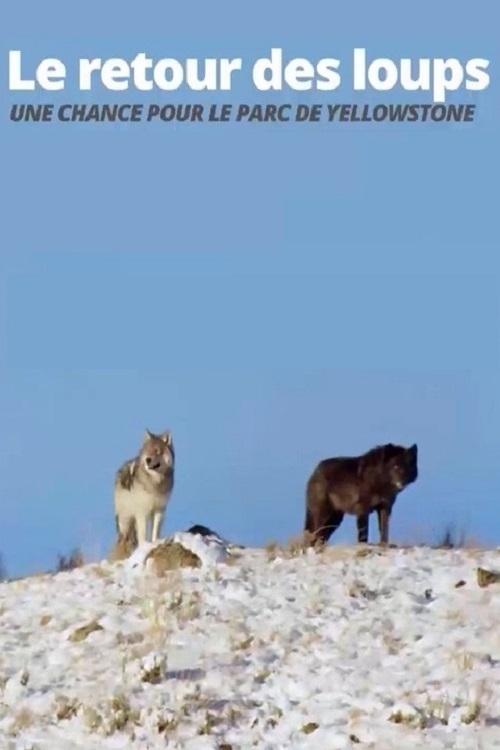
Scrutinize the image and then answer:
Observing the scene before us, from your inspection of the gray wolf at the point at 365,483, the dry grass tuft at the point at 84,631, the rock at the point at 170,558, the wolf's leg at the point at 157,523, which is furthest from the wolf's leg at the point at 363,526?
the dry grass tuft at the point at 84,631

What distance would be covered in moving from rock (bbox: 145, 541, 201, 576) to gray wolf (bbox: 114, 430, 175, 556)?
88.9 inches

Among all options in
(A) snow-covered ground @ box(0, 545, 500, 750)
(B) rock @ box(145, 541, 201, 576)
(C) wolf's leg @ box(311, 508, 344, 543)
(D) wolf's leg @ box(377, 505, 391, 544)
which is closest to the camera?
(A) snow-covered ground @ box(0, 545, 500, 750)

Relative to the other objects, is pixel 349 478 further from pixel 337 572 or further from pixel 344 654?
pixel 344 654

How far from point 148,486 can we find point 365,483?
2933mm

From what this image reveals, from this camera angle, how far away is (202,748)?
11.9m

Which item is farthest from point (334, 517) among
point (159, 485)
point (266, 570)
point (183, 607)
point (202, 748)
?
point (202, 748)

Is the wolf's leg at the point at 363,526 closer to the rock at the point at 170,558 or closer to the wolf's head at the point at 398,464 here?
the wolf's head at the point at 398,464

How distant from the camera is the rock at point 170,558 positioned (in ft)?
53.8

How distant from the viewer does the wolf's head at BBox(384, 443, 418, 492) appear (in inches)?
787

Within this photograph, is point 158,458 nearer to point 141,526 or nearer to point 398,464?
point 141,526

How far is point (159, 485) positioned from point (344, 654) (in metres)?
5.82

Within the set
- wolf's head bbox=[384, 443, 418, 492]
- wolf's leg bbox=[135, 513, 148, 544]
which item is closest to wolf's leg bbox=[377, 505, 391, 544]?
wolf's head bbox=[384, 443, 418, 492]

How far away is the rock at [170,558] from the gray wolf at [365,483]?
11.8 feet

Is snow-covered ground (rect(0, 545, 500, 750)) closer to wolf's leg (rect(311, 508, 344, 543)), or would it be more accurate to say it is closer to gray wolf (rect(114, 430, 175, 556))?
gray wolf (rect(114, 430, 175, 556))
